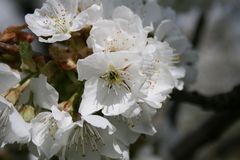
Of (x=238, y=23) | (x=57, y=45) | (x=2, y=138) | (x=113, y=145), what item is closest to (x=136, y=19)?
(x=57, y=45)

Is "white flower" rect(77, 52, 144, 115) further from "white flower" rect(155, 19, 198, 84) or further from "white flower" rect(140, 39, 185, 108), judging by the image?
"white flower" rect(155, 19, 198, 84)

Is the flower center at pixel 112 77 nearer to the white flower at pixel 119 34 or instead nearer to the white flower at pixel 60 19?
the white flower at pixel 119 34

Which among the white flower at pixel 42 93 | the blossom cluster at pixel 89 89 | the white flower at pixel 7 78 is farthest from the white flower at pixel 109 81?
the white flower at pixel 7 78

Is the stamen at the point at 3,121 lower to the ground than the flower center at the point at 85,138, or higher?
higher

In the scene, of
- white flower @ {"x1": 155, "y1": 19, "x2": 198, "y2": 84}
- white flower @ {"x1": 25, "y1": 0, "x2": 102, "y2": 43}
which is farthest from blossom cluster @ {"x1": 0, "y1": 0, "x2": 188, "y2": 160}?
white flower @ {"x1": 155, "y1": 19, "x2": 198, "y2": 84}

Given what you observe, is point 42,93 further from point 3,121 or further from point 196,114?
point 196,114

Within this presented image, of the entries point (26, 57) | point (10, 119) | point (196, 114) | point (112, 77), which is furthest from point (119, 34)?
point (196, 114)

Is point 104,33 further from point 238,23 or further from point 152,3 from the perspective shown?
point 238,23
